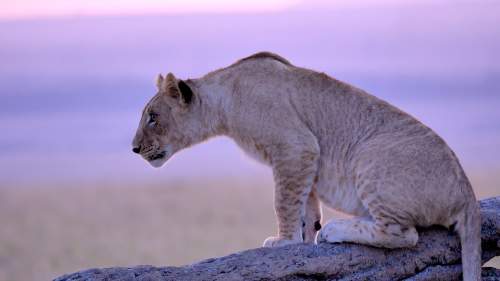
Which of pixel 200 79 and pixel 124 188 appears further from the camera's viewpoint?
pixel 124 188

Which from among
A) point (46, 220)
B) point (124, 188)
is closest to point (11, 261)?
point (46, 220)

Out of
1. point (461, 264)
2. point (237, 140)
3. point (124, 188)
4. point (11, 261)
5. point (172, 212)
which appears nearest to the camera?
point (461, 264)

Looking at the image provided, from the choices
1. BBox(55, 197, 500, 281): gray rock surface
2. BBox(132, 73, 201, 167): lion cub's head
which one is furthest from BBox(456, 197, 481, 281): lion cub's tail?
BBox(132, 73, 201, 167): lion cub's head

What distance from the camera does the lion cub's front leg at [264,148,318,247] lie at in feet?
29.5

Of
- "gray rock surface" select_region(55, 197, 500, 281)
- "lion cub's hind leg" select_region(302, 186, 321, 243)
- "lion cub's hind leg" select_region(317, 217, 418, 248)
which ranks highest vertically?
"lion cub's hind leg" select_region(302, 186, 321, 243)

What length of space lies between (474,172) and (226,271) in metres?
29.7

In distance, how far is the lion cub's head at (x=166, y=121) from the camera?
31.4 ft

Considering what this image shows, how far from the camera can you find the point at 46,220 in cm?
3212

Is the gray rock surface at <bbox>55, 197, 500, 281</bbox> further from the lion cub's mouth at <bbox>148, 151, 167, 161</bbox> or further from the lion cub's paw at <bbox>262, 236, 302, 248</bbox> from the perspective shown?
the lion cub's mouth at <bbox>148, 151, 167, 161</bbox>

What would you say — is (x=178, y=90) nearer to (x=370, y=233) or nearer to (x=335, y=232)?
(x=335, y=232)

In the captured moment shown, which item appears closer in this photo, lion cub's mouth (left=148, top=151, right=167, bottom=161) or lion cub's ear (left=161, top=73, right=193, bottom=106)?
lion cub's ear (left=161, top=73, right=193, bottom=106)

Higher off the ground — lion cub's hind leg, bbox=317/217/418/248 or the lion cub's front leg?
the lion cub's front leg

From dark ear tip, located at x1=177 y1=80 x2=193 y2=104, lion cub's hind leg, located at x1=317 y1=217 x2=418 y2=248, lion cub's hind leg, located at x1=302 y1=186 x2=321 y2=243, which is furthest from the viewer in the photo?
dark ear tip, located at x1=177 y1=80 x2=193 y2=104

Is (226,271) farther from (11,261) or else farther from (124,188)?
(124,188)
